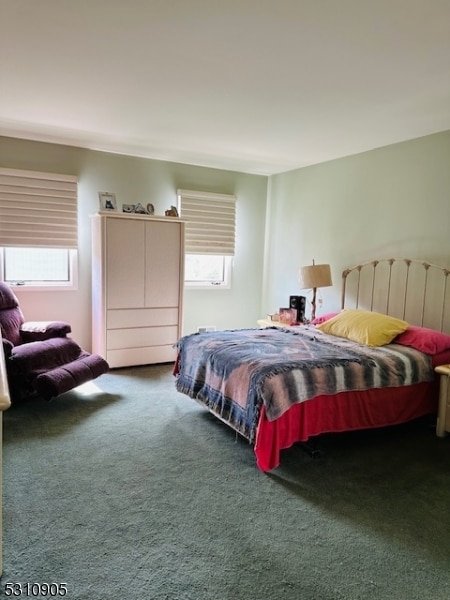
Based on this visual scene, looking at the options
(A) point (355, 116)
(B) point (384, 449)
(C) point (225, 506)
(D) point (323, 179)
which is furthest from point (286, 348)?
(D) point (323, 179)

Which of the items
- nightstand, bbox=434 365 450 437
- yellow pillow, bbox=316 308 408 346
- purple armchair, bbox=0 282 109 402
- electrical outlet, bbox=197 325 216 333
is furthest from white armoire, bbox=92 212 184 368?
nightstand, bbox=434 365 450 437

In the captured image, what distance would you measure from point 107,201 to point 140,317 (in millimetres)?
1295

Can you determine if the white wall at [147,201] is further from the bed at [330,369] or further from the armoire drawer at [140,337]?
the bed at [330,369]

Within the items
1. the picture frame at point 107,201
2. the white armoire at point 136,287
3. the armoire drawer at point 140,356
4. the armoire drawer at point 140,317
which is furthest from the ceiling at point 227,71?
the armoire drawer at point 140,356

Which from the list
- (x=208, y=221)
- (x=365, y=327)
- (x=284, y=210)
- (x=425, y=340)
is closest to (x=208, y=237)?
(x=208, y=221)

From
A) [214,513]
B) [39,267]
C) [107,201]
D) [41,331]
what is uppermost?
[107,201]

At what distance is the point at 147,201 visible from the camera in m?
5.02

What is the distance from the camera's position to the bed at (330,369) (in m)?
2.62

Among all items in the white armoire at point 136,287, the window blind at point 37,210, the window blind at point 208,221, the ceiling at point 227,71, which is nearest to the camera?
the ceiling at point 227,71

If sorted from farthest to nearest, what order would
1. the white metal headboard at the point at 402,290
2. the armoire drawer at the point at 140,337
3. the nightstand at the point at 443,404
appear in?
the armoire drawer at the point at 140,337 < the white metal headboard at the point at 402,290 < the nightstand at the point at 443,404

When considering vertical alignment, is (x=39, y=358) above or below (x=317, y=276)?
below

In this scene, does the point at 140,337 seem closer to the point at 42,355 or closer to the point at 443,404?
the point at 42,355

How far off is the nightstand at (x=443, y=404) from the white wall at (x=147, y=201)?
2.95 m

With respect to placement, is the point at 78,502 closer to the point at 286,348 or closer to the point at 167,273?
the point at 286,348
